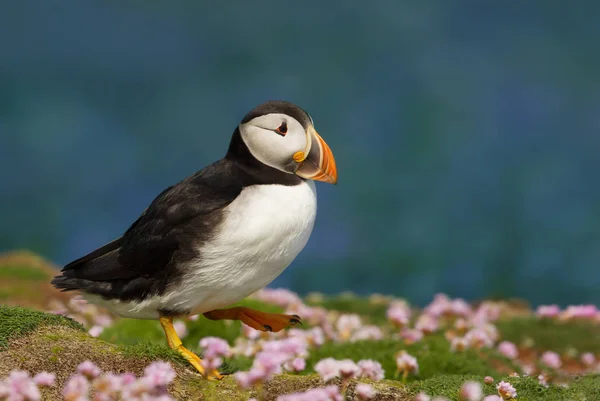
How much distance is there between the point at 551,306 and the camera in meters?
12.5

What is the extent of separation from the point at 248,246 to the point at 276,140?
973 millimetres

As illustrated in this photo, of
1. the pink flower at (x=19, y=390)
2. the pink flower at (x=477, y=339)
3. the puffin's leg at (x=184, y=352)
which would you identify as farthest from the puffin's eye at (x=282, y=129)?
the pink flower at (x=477, y=339)

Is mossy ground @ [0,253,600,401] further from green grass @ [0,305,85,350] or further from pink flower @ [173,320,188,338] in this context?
pink flower @ [173,320,188,338]

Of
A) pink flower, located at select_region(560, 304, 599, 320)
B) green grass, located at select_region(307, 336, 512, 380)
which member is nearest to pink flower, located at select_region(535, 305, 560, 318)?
pink flower, located at select_region(560, 304, 599, 320)

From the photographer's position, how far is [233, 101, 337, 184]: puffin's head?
6527mm

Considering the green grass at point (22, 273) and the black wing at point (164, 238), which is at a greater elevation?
the green grass at point (22, 273)

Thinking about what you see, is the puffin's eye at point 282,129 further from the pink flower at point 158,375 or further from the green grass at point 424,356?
the pink flower at point 158,375

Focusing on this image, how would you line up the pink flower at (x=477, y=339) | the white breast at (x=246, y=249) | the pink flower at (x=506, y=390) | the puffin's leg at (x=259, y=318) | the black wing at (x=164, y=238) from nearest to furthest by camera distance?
the pink flower at (x=506, y=390), the white breast at (x=246, y=249), the black wing at (x=164, y=238), the puffin's leg at (x=259, y=318), the pink flower at (x=477, y=339)

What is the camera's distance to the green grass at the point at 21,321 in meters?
5.88

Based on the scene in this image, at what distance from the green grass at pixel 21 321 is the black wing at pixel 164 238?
55cm

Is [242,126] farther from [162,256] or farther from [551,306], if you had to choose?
[551,306]

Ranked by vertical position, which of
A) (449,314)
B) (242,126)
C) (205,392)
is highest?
(449,314)

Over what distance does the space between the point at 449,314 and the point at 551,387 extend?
6.88 meters

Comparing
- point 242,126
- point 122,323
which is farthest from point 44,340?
point 122,323
